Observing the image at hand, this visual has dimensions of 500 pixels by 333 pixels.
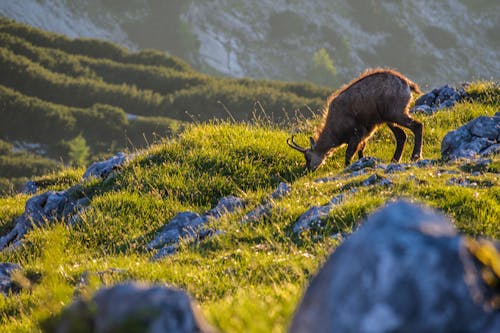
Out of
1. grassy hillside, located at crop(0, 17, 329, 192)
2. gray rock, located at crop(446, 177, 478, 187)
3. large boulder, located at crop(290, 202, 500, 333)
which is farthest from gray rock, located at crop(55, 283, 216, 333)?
grassy hillside, located at crop(0, 17, 329, 192)

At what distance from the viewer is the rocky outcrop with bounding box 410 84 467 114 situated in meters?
17.8

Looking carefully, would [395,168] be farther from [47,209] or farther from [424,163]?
[47,209]

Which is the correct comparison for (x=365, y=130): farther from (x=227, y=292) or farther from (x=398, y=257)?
(x=398, y=257)

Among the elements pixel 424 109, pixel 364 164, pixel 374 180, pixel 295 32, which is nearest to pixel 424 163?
pixel 364 164

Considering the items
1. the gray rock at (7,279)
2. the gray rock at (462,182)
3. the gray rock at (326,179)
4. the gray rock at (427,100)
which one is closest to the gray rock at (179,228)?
the gray rock at (7,279)

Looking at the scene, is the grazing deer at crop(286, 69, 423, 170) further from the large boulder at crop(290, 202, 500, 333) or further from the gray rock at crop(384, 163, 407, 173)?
the large boulder at crop(290, 202, 500, 333)

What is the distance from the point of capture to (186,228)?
10.7 m

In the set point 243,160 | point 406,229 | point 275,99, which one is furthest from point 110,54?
point 406,229

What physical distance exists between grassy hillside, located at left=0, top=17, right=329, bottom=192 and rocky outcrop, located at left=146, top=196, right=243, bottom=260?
29.0 meters

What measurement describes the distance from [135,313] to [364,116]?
12.6 meters

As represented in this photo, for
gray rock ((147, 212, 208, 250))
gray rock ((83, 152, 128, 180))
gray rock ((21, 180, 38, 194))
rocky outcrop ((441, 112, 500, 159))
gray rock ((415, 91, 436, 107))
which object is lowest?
gray rock ((21, 180, 38, 194))

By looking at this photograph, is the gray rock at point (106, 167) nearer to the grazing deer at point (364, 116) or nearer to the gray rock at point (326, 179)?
the grazing deer at point (364, 116)

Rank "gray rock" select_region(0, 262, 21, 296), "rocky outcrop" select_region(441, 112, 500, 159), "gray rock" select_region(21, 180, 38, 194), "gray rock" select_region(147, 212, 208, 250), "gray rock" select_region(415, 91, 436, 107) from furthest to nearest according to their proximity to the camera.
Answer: "gray rock" select_region(415, 91, 436, 107) → "gray rock" select_region(21, 180, 38, 194) → "rocky outcrop" select_region(441, 112, 500, 159) → "gray rock" select_region(147, 212, 208, 250) → "gray rock" select_region(0, 262, 21, 296)

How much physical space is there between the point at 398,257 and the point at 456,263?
0.80ft
